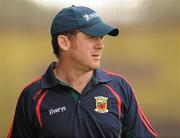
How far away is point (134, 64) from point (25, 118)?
923mm

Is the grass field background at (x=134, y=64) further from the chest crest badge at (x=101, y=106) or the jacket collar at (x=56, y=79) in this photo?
the chest crest badge at (x=101, y=106)

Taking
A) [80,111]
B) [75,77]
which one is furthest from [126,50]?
[80,111]

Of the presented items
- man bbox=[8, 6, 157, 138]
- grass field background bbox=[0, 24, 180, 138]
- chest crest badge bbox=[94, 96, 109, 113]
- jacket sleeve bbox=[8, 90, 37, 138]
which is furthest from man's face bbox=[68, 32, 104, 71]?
grass field background bbox=[0, 24, 180, 138]

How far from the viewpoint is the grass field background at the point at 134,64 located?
2227 millimetres

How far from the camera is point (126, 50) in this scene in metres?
2.28

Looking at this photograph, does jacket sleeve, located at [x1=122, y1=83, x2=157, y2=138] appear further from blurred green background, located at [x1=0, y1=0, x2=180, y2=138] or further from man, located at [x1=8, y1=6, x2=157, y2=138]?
blurred green background, located at [x1=0, y1=0, x2=180, y2=138]

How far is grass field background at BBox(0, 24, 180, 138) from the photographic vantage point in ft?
7.30

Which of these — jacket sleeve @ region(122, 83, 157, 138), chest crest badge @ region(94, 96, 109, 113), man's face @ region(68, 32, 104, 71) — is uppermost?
man's face @ region(68, 32, 104, 71)

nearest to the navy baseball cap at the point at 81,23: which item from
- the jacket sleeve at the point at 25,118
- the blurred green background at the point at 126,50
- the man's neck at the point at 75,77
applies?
the man's neck at the point at 75,77

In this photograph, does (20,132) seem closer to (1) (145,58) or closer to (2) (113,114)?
(2) (113,114)

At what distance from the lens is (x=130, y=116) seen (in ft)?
5.14

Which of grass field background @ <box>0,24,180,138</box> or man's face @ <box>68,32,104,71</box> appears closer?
man's face @ <box>68,32,104,71</box>

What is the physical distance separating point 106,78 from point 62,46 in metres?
0.22

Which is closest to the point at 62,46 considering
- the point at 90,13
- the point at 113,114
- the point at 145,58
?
the point at 90,13
